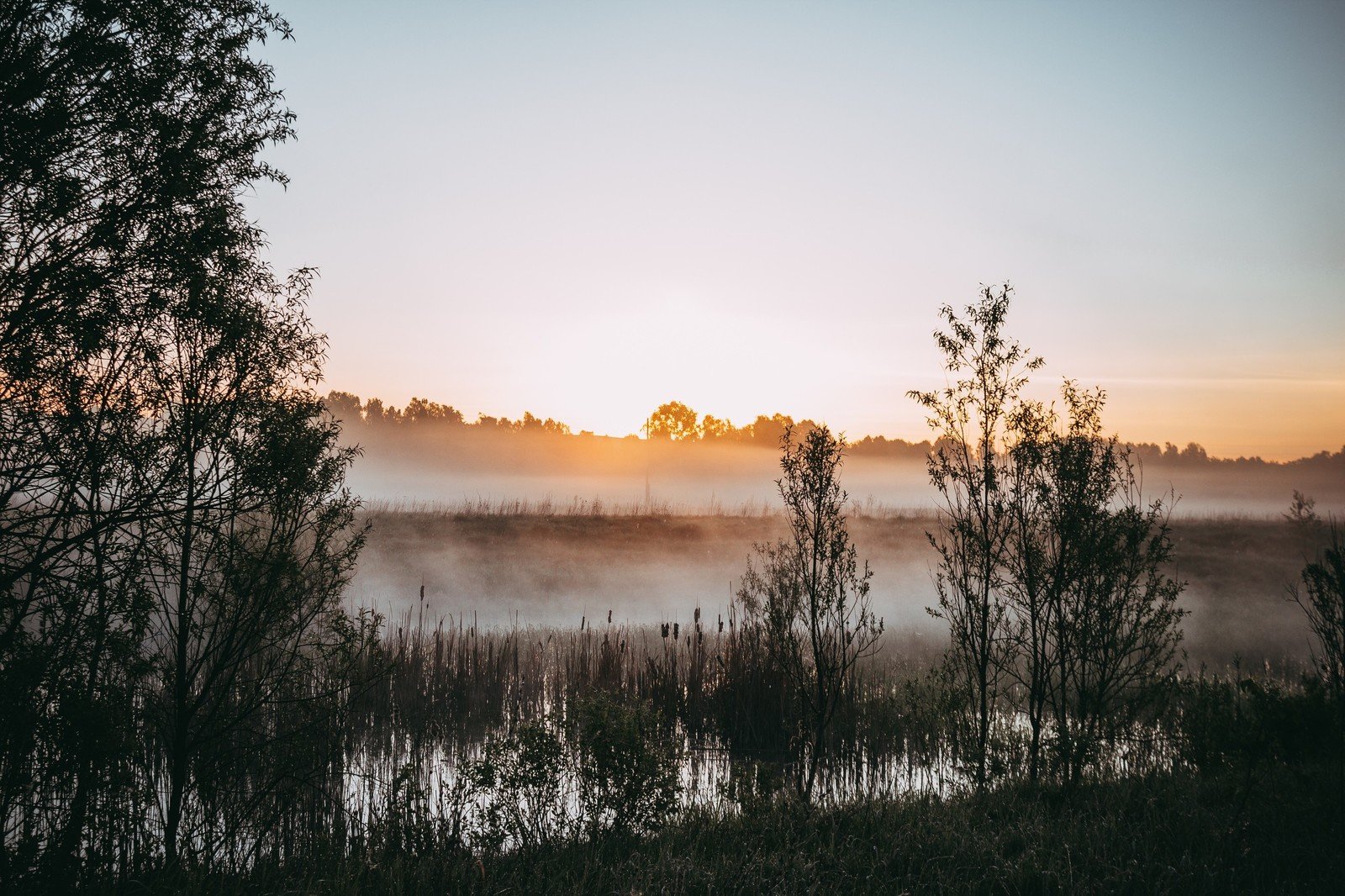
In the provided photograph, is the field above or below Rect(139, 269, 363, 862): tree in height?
below

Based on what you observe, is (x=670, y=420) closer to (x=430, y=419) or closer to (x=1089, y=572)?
(x=430, y=419)

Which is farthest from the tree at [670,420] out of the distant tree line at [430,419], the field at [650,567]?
the field at [650,567]

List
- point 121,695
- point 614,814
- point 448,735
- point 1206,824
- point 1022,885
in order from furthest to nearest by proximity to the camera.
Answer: point 448,735 → point 614,814 → point 121,695 → point 1206,824 → point 1022,885

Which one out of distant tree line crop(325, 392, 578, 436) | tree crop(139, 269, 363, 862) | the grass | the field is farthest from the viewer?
distant tree line crop(325, 392, 578, 436)

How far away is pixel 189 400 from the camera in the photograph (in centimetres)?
827

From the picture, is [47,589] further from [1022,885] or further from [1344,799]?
[1344,799]

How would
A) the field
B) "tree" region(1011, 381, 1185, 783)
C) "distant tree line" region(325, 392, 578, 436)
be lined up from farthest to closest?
"distant tree line" region(325, 392, 578, 436), the field, "tree" region(1011, 381, 1185, 783)

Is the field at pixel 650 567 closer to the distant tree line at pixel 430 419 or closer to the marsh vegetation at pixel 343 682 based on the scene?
the marsh vegetation at pixel 343 682

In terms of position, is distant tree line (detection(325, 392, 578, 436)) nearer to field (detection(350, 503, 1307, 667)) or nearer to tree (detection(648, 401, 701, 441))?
tree (detection(648, 401, 701, 441))

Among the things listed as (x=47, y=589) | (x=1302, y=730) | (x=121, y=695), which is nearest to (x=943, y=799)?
(x=1302, y=730)

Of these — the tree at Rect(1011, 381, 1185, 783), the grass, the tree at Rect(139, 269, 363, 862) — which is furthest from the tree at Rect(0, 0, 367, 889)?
the tree at Rect(1011, 381, 1185, 783)

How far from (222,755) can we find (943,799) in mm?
9131

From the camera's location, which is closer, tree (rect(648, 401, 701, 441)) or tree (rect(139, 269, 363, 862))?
tree (rect(139, 269, 363, 862))

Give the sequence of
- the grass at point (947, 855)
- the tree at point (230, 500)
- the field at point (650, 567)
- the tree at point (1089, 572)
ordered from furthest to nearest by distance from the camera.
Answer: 1. the field at point (650, 567)
2. the tree at point (1089, 572)
3. the tree at point (230, 500)
4. the grass at point (947, 855)
